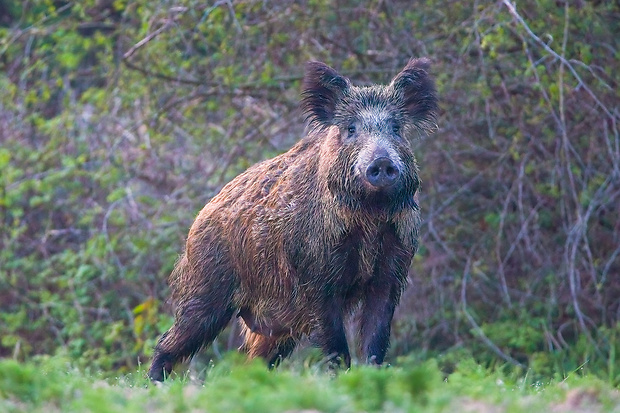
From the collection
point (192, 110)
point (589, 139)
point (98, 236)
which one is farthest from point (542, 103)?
point (98, 236)

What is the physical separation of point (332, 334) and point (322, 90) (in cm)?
150

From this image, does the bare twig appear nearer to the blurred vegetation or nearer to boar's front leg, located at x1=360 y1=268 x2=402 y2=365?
the blurred vegetation

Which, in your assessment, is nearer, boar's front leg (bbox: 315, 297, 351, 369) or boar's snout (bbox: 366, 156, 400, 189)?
boar's snout (bbox: 366, 156, 400, 189)

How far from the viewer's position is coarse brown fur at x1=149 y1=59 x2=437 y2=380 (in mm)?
5230

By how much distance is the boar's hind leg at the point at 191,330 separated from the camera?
594cm

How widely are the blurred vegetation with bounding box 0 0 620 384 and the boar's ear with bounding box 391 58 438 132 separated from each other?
1.51 m

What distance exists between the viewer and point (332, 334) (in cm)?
524

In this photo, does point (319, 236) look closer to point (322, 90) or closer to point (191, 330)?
point (322, 90)

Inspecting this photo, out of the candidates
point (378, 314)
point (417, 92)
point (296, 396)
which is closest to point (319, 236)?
point (378, 314)

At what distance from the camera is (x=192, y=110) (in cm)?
946

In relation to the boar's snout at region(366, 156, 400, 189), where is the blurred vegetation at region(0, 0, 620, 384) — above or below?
below

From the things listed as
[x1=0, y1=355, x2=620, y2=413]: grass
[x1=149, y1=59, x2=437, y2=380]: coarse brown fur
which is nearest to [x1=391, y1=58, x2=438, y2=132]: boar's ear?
[x1=149, y1=59, x2=437, y2=380]: coarse brown fur

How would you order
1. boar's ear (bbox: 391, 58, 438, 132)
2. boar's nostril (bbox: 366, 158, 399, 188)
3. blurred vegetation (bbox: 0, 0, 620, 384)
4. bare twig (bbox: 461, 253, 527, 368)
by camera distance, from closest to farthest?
boar's nostril (bbox: 366, 158, 399, 188), boar's ear (bbox: 391, 58, 438, 132), bare twig (bbox: 461, 253, 527, 368), blurred vegetation (bbox: 0, 0, 620, 384)

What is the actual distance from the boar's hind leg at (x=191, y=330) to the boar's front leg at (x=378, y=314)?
41.1 inches
